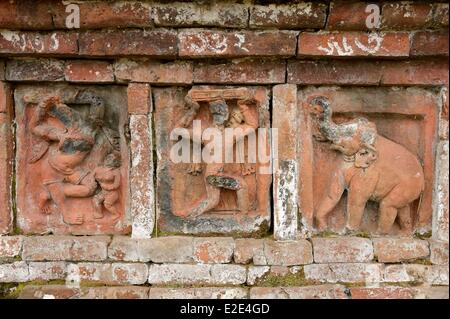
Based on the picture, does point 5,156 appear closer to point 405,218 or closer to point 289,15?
point 289,15

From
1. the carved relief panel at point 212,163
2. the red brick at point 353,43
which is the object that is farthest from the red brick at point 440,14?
the carved relief panel at point 212,163

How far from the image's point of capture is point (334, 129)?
13.6ft

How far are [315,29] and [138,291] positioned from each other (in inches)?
112

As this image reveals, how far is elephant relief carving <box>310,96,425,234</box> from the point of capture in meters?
4.16

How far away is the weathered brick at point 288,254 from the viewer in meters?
4.17

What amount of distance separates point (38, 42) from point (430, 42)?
3444mm

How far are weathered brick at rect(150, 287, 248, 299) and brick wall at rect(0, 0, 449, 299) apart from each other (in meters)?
0.01

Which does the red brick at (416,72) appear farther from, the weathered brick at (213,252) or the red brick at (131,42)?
the weathered brick at (213,252)

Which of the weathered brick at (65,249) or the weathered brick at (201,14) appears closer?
the weathered brick at (201,14)

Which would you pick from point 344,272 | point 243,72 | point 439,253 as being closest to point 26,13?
point 243,72

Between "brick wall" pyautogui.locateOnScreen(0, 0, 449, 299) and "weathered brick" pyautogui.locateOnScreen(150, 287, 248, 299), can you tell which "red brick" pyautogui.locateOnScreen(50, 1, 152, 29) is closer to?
"brick wall" pyautogui.locateOnScreen(0, 0, 449, 299)

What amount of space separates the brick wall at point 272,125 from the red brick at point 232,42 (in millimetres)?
12

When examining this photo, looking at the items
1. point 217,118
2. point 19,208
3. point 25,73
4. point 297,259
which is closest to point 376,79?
point 217,118

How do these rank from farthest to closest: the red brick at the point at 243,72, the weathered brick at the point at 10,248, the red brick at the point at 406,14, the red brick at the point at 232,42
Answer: the weathered brick at the point at 10,248
the red brick at the point at 243,72
the red brick at the point at 232,42
the red brick at the point at 406,14
